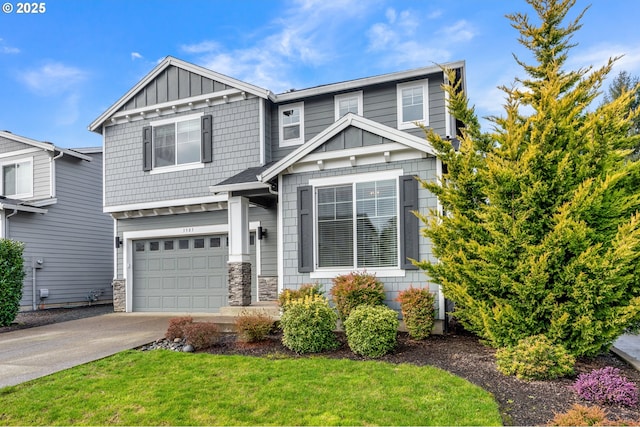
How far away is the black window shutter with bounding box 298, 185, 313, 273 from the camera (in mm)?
9086

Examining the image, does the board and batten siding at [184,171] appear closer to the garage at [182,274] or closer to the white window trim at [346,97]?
the garage at [182,274]

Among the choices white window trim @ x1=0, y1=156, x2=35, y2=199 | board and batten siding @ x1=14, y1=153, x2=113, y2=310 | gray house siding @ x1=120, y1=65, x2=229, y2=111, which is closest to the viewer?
gray house siding @ x1=120, y1=65, x2=229, y2=111

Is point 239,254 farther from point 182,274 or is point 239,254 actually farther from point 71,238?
point 71,238

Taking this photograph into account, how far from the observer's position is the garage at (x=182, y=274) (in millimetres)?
12344

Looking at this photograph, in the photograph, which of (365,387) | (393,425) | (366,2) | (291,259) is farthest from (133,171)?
(393,425)

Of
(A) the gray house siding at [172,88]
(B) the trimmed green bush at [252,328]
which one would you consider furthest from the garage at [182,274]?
(B) the trimmed green bush at [252,328]

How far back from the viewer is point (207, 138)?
40.1 ft

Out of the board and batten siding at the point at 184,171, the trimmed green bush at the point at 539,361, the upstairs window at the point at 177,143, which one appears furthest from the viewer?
the upstairs window at the point at 177,143

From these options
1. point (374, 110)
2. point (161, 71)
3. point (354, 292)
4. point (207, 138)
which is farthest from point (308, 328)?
Answer: point (161, 71)

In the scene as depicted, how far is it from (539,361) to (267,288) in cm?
748

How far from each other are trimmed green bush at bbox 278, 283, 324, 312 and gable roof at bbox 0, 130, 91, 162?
449 inches

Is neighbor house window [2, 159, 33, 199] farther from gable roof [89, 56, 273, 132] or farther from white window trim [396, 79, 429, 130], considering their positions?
white window trim [396, 79, 429, 130]

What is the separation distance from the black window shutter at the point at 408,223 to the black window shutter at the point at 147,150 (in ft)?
26.6

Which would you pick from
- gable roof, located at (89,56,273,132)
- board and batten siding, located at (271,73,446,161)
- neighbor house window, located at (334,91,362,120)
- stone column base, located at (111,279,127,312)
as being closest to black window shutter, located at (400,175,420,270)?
board and batten siding, located at (271,73,446,161)
